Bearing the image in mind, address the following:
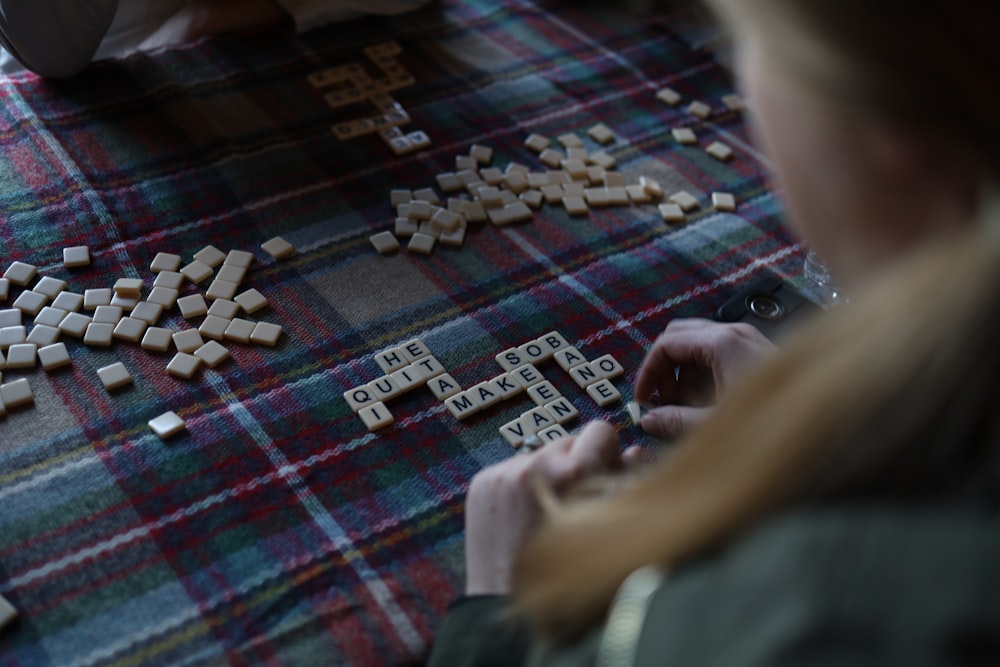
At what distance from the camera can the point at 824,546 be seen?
59cm

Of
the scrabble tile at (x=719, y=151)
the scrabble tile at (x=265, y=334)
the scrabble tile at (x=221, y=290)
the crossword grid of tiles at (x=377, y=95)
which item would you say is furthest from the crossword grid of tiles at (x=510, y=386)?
the scrabble tile at (x=719, y=151)

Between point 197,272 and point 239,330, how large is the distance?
0.16 meters

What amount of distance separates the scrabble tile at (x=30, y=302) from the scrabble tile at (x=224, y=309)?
0.25m

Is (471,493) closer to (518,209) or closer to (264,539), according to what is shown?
(264,539)

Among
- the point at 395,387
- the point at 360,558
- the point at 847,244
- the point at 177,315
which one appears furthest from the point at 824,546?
the point at 177,315

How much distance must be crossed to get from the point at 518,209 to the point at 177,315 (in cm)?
63

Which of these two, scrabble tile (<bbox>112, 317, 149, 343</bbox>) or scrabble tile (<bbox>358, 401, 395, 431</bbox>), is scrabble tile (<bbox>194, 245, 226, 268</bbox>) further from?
scrabble tile (<bbox>358, 401, 395, 431</bbox>)

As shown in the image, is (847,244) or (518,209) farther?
(518,209)

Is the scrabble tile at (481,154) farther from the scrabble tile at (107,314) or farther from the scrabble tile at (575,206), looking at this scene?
the scrabble tile at (107,314)

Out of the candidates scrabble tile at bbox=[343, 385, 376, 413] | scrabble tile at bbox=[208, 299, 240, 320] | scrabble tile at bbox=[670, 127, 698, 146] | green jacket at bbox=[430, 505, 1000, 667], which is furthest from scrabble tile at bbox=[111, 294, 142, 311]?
scrabble tile at bbox=[670, 127, 698, 146]

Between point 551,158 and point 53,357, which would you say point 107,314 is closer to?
point 53,357

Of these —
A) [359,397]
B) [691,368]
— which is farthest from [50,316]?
[691,368]

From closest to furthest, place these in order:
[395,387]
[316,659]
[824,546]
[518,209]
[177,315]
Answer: [824,546], [316,659], [395,387], [177,315], [518,209]

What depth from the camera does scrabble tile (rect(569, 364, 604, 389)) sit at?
1361 mm
